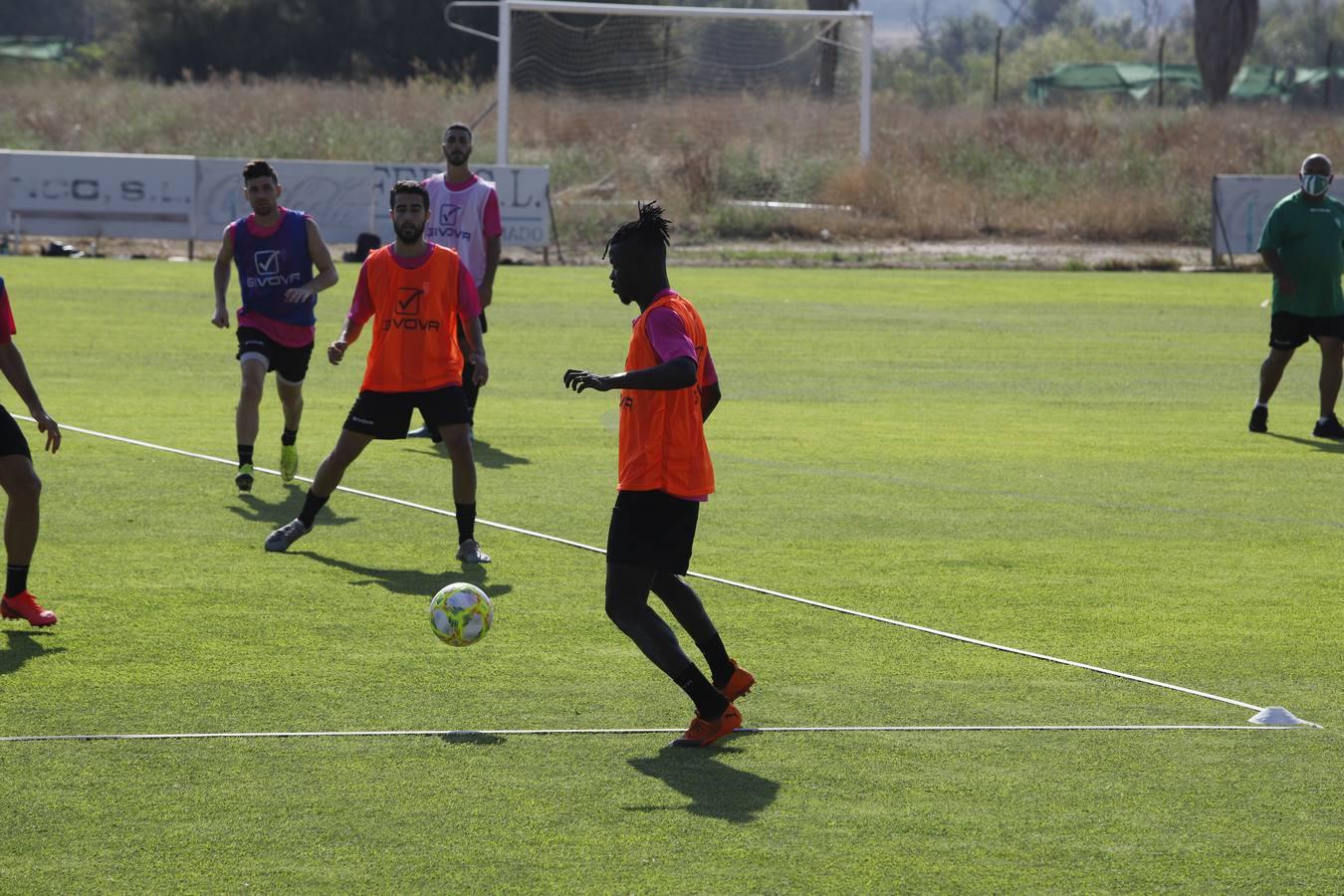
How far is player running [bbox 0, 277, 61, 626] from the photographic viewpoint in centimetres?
779

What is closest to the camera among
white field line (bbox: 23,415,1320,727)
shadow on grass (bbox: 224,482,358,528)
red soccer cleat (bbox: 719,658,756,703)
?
red soccer cleat (bbox: 719,658,756,703)

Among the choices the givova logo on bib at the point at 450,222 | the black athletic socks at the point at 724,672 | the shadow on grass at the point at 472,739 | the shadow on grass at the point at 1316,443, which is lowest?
the shadow on grass at the point at 472,739

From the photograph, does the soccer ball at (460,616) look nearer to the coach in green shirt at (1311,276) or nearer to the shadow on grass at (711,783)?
the shadow on grass at (711,783)

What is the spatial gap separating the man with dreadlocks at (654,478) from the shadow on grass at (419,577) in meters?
2.62

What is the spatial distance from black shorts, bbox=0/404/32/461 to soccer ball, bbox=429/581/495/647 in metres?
1.90

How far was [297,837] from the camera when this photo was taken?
5.59 m

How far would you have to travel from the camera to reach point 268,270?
1159cm

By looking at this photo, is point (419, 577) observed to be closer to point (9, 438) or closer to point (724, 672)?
point (9, 438)

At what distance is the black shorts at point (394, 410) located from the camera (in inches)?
386

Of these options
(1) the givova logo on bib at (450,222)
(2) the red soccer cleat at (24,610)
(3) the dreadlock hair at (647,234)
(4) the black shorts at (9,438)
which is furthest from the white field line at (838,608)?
(4) the black shorts at (9,438)

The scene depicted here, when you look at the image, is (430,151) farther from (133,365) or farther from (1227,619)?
(1227,619)

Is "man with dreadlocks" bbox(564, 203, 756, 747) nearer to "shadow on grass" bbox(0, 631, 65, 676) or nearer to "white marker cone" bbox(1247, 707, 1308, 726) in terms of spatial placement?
"white marker cone" bbox(1247, 707, 1308, 726)

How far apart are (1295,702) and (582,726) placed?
2864 millimetres

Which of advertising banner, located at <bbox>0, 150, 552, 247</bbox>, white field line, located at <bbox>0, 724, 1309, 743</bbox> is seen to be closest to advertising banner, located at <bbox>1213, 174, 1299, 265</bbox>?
advertising banner, located at <bbox>0, 150, 552, 247</bbox>
